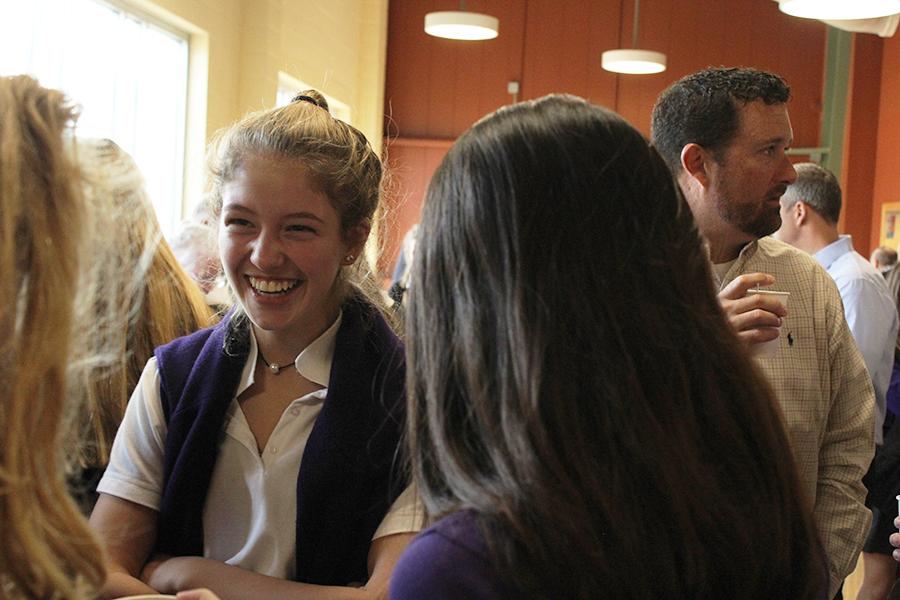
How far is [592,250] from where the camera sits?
1.05 m

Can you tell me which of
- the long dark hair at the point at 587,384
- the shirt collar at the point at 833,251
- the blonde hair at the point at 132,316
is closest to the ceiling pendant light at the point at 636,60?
the shirt collar at the point at 833,251

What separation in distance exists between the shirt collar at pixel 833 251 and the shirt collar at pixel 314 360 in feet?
10.1

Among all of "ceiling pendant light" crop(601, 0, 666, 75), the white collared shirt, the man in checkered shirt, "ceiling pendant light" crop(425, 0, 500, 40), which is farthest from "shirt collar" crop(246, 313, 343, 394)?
"ceiling pendant light" crop(601, 0, 666, 75)

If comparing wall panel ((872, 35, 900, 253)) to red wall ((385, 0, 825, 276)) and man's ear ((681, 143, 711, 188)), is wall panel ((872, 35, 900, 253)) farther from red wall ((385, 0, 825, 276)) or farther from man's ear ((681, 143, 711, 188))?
man's ear ((681, 143, 711, 188))

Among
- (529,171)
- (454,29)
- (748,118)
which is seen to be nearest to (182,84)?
(454,29)

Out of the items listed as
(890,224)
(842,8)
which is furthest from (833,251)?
(890,224)

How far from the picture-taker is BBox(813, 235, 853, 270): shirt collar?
4.33m

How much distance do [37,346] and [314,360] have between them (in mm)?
851

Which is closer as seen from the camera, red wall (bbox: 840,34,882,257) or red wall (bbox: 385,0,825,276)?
red wall (bbox: 840,34,882,257)

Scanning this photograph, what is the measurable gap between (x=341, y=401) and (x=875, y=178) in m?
9.99

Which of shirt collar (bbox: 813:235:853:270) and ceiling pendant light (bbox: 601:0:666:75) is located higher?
ceiling pendant light (bbox: 601:0:666:75)

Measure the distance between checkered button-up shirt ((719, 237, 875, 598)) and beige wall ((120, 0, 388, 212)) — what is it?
12.6 feet

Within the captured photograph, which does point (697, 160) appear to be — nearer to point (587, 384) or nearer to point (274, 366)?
point (274, 366)

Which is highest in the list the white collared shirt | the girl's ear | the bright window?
the bright window
